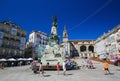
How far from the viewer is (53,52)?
32.0 metres

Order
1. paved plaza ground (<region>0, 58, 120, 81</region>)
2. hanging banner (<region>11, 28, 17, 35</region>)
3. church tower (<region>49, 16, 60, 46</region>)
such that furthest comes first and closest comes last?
hanging banner (<region>11, 28, 17, 35</region>) < church tower (<region>49, 16, 60, 46</region>) < paved plaza ground (<region>0, 58, 120, 81</region>)

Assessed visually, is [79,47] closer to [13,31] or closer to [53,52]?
[13,31]

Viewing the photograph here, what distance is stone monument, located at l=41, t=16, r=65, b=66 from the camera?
99.3 feet

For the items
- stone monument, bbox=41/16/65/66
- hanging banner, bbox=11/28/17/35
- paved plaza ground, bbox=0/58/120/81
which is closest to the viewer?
paved plaza ground, bbox=0/58/120/81

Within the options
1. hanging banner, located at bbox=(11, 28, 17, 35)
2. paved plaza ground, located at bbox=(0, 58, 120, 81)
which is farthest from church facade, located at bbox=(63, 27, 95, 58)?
paved plaza ground, located at bbox=(0, 58, 120, 81)

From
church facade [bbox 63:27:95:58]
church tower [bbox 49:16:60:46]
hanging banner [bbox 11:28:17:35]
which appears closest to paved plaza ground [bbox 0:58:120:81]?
church tower [bbox 49:16:60:46]

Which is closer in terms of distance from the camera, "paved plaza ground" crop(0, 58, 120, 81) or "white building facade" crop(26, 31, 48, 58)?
"paved plaza ground" crop(0, 58, 120, 81)

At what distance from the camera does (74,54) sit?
434 feet

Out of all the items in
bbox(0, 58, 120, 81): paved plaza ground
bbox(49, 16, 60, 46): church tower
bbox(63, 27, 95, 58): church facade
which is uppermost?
bbox(63, 27, 95, 58): church facade

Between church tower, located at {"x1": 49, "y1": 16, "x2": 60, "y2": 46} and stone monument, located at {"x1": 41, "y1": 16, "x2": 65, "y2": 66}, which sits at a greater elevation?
church tower, located at {"x1": 49, "y1": 16, "x2": 60, "y2": 46}

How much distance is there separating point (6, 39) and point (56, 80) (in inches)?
1796

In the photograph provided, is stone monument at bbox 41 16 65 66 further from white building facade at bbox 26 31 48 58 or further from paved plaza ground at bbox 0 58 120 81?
white building facade at bbox 26 31 48 58

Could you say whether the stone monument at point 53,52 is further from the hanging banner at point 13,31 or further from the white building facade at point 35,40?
the white building facade at point 35,40

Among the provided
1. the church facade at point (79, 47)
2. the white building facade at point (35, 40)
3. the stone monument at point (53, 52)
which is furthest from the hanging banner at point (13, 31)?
the church facade at point (79, 47)
